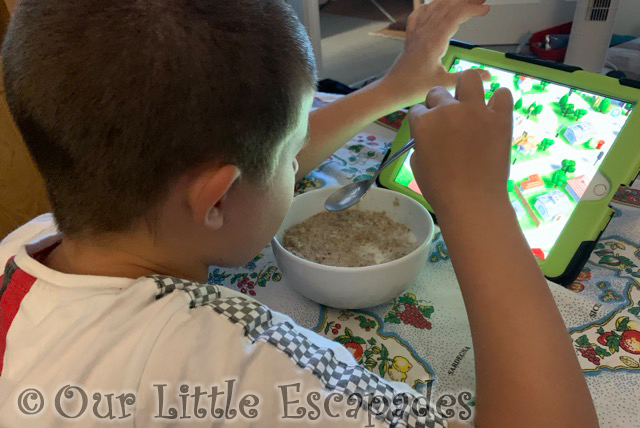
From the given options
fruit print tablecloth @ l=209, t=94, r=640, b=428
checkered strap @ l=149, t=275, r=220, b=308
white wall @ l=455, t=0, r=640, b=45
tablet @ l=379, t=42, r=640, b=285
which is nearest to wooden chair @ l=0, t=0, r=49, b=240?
fruit print tablecloth @ l=209, t=94, r=640, b=428

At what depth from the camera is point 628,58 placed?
3.38 feet

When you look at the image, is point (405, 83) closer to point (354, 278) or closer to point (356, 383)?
point (354, 278)

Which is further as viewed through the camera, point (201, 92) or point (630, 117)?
point (630, 117)

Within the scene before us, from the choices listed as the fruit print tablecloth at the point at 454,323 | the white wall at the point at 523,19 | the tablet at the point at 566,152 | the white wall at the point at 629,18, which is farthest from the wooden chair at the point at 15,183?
the white wall at the point at 629,18

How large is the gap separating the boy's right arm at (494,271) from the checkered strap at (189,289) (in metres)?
0.22

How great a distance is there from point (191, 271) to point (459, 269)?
0.80 feet

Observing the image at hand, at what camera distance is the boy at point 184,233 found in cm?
35

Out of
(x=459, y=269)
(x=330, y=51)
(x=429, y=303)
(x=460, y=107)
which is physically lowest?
(x=330, y=51)

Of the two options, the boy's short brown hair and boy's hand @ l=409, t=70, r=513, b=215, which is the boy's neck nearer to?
the boy's short brown hair

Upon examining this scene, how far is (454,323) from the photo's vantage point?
555mm

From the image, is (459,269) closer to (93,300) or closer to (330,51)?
(93,300)

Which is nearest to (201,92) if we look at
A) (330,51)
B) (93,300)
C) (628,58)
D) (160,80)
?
(160,80)

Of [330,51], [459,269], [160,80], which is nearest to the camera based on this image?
[160,80]

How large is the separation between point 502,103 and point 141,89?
31 cm
